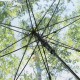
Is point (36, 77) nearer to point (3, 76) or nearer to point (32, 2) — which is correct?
point (3, 76)

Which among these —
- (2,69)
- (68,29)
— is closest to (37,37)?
(2,69)

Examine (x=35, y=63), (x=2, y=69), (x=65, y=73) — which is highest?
(x=2, y=69)

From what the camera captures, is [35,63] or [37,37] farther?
[35,63]

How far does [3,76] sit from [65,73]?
3639mm

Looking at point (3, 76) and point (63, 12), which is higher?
point (63, 12)

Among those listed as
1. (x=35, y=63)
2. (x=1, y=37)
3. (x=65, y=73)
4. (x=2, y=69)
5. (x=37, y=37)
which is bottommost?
(x=65, y=73)

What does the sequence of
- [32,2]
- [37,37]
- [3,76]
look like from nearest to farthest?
[37,37] < [3,76] < [32,2]

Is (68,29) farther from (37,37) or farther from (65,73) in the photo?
(37,37)

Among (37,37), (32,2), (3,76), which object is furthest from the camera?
(32,2)

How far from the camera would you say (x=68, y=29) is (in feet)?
45.4

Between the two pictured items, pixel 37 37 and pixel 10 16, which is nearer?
pixel 37 37

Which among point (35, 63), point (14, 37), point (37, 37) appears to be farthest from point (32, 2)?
point (37, 37)

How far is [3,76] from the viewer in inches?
495

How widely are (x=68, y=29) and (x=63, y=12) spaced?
1139 millimetres
